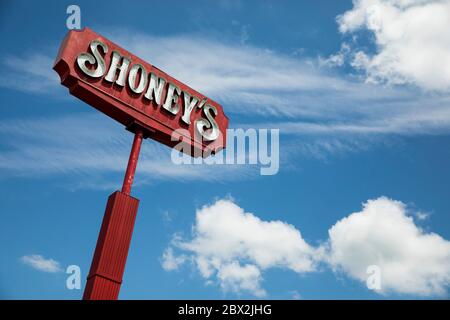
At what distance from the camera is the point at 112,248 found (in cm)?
1531

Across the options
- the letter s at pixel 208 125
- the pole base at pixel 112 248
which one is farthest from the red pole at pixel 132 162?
the letter s at pixel 208 125

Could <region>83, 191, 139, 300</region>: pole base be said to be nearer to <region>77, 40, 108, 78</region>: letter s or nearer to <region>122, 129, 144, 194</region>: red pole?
<region>122, 129, 144, 194</region>: red pole

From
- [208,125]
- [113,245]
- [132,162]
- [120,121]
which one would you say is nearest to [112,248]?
[113,245]

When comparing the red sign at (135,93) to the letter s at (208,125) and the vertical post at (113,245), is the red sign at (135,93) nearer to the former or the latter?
the letter s at (208,125)

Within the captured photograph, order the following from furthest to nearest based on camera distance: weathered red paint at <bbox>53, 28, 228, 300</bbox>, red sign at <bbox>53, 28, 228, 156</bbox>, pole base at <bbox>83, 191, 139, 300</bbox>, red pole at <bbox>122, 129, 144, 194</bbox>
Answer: red sign at <bbox>53, 28, 228, 156</bbox> → red pole at <bbox>122, 129, 144, 194</bbox> → weathered red paint at <bbox>53, 28, 228, 300</bbox> → pole base at <bbox>83, 191, 139, 300</bbox>

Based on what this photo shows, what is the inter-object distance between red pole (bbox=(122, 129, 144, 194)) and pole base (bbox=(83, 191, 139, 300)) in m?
0.38

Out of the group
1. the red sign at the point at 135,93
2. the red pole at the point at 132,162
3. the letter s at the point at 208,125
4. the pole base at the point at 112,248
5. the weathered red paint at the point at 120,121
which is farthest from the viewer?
the letter s at the point at 208,125

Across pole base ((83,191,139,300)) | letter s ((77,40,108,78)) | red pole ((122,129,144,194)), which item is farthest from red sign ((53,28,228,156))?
pole base ((83,191,139,300))

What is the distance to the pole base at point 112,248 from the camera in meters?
14.6

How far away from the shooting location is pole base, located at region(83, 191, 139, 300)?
1459 centimetres

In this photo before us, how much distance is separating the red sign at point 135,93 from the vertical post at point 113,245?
2.39 meters

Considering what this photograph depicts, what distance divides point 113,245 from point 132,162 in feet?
10.4
